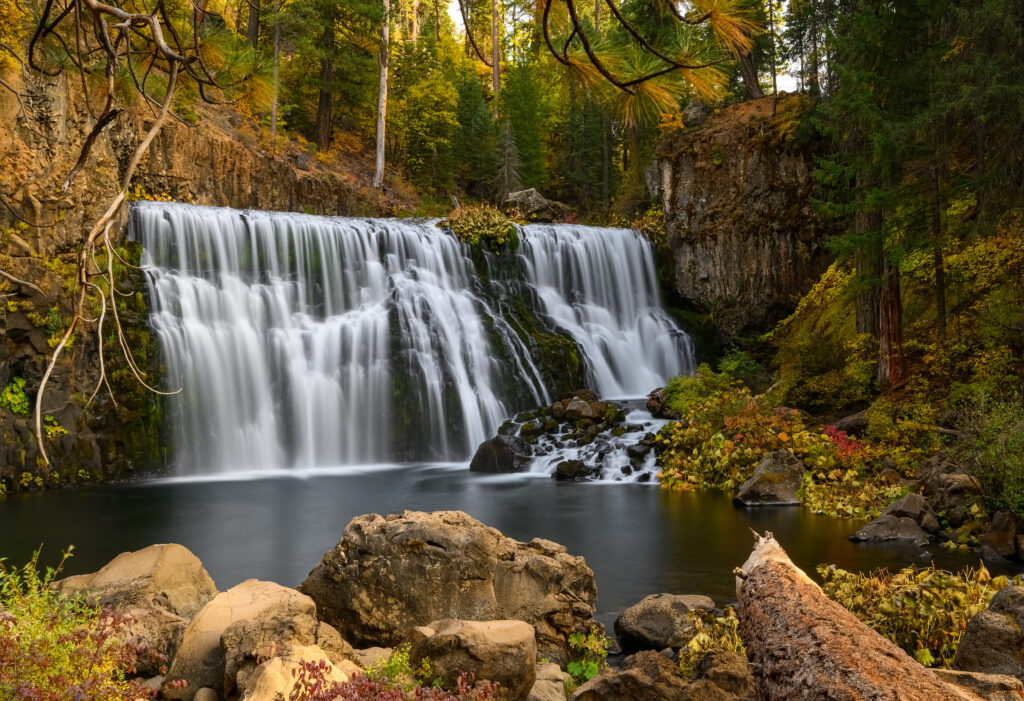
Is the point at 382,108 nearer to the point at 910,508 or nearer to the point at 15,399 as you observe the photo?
the point at 15,399

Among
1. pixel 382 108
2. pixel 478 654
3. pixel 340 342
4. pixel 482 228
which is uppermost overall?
pixel 382 108

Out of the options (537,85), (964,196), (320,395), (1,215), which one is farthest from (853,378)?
(537,85)

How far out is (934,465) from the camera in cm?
1045

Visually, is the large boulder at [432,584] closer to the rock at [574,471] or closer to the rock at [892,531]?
the rock at [892,531]

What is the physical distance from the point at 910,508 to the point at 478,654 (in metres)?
A: 7.32

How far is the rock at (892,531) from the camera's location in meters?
8.88

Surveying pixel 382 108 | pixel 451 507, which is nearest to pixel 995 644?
pixel 451 507

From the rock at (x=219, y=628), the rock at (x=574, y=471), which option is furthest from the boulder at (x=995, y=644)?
the rock at (x=574, y=471)

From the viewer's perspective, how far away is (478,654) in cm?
409

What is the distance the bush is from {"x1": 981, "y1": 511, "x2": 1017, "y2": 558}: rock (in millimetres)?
15357

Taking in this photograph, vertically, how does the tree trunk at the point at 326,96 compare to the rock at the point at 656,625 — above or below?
above

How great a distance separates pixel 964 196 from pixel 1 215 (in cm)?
1667

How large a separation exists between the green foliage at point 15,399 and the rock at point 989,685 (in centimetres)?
1389

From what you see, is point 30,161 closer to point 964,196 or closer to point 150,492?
point 150,492
